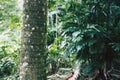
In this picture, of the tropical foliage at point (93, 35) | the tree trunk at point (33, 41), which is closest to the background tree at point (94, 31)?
the tropical foliage at point (93, 35)

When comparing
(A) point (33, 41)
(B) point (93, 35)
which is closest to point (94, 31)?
(B) point (93, 35)

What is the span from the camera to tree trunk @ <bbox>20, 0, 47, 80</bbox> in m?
2.86

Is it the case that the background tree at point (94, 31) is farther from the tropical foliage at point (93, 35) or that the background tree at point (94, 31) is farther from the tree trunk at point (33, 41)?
the tree trunk at point (33, 41)

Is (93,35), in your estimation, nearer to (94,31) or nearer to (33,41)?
(94,31)

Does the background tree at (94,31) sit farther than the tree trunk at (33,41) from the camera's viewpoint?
Yes

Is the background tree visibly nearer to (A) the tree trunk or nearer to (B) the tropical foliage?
(B) the tropical foliage

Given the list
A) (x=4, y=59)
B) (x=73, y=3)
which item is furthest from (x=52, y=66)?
(x=73, y=3)

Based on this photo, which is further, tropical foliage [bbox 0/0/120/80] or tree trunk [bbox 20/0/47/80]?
tropical foliage [bbox 0/0/120/80]

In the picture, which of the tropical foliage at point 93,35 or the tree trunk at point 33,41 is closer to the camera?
the tree trunk at point 33,41

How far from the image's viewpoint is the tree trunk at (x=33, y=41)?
2.86m

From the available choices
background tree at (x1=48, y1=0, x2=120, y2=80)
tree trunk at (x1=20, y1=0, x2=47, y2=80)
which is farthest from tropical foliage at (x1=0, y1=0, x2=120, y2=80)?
tree trunk at (x1=20, y1=0, x2=47, y2=80)

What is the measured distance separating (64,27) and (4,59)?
10.2 ft

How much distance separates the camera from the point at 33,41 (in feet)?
9.38

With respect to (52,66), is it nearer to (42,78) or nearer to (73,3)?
(73,3)
